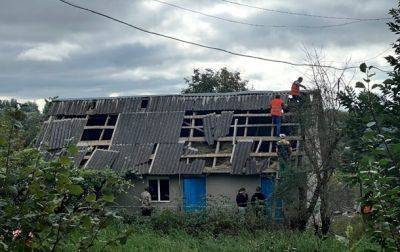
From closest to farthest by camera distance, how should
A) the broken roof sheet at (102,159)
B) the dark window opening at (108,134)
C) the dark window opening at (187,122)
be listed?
the broken roof sheet at (102,159) → the dark window opening at (187,122) → the dark window opening at (108,134)

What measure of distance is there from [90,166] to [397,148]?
20.4 m

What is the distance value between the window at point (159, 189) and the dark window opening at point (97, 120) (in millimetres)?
4382

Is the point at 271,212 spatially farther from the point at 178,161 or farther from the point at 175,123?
the point at 175,123

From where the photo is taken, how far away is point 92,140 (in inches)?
947

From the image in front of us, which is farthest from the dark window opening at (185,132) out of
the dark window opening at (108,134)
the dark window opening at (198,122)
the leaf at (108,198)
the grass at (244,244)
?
the leaf at (108,198)

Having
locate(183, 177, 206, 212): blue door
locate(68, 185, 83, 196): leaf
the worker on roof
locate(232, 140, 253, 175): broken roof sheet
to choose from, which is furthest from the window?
locate(68, 185, 83, 196): leaf

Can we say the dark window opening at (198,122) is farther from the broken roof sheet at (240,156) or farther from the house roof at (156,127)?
the broken roof sheet at (240,156)

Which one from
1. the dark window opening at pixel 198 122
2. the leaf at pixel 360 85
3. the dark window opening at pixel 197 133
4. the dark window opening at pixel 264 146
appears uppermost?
the dark window opening at pixel 198 122

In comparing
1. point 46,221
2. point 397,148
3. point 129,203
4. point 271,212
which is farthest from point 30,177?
point 129,203

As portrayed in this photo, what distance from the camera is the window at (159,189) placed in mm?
22016

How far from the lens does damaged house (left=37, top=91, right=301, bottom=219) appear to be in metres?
21.2

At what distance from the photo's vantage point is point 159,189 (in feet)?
72.5

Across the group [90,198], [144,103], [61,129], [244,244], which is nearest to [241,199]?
[244,244]

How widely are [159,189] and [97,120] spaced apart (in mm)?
5080
